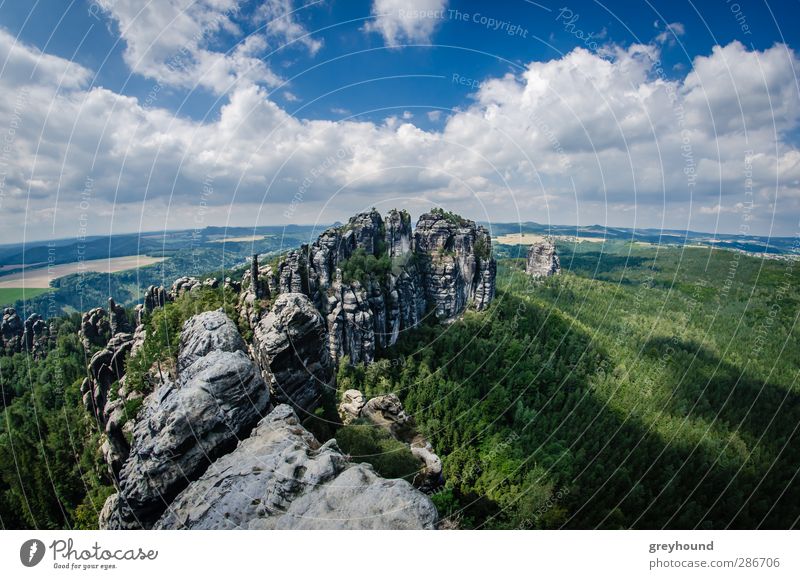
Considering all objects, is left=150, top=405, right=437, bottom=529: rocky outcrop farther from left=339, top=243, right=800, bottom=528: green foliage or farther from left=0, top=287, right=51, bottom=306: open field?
left=0, top=287, right=51, bottom=306: open field

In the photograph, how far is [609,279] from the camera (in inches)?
3206

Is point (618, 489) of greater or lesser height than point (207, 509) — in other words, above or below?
below

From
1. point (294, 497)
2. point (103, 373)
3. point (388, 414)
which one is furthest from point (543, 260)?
point (294, 497)

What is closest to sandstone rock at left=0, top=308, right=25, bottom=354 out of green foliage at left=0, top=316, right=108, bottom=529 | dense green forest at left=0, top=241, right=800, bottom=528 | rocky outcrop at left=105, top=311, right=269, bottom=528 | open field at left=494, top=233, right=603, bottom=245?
dense green forest at left=0, top=241, right=800, bottom=528

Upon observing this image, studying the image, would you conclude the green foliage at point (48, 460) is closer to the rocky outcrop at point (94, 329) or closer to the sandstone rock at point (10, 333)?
the rocky outcrop at point (94, 329)

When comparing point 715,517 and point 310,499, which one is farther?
point 715,517

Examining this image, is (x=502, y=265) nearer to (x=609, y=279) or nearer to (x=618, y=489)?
(x=609, y=279)

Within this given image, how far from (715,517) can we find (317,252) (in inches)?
1204

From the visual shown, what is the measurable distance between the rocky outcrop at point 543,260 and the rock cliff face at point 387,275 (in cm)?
3366

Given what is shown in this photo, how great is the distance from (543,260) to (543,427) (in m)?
52.8

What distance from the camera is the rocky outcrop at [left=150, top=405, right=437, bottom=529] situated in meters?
5.41

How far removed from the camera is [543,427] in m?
22.9

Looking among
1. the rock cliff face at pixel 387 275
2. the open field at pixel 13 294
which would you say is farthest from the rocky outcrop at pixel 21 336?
the rock cliff face at pixel 387 275
